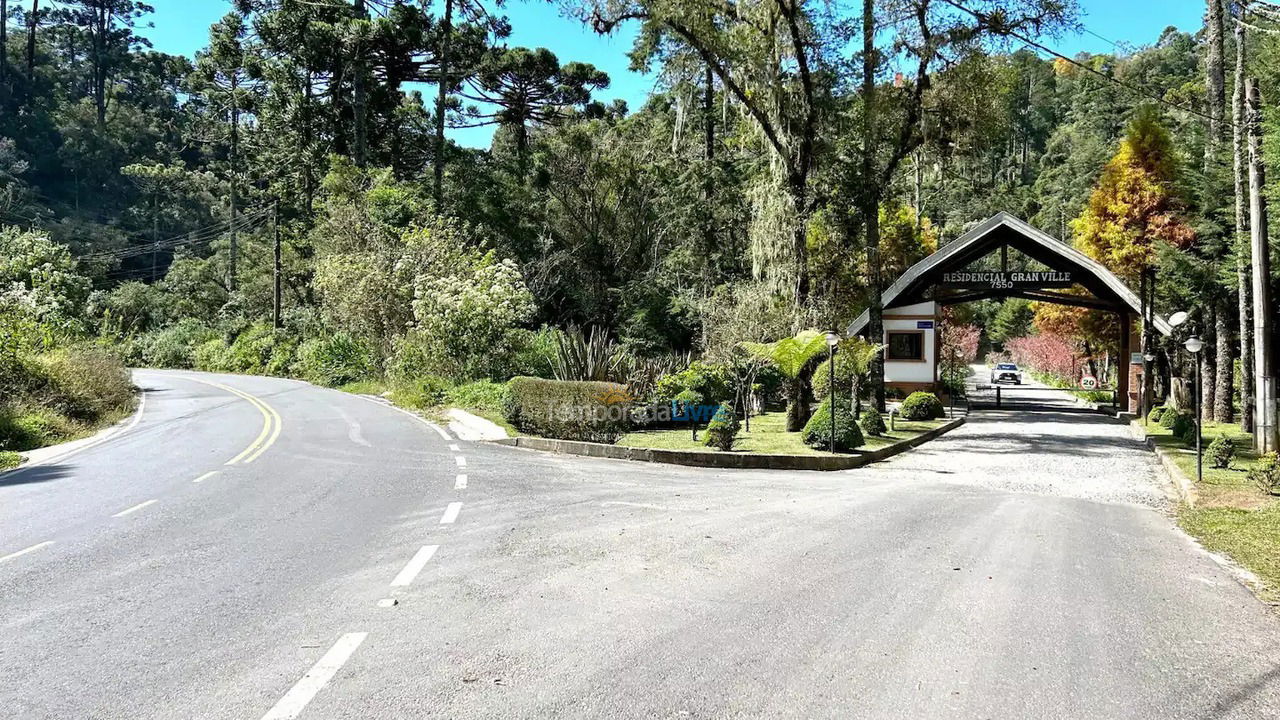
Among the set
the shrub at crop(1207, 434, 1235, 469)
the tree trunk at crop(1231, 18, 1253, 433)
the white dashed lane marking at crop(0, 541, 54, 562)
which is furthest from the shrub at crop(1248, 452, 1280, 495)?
the white dashed lane marking at crop(0, 541, 54, 562)

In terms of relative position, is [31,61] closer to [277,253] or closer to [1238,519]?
[277,253]

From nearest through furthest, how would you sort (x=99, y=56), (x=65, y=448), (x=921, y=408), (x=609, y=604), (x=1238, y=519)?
(x=609, y=604), (x=1238, y=519), (x=65, y=448), (x=921, y=408), (x=99, y=56)

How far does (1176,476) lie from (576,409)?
36.4 feet

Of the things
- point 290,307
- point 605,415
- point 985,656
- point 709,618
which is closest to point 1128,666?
point 985,656

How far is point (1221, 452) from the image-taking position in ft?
44.9

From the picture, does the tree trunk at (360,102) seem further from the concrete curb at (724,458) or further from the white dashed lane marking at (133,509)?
the white dashed lane marking at (133,509)

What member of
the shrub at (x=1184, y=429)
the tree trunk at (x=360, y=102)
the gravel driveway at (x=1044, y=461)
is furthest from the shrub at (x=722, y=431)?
the tree trunk at (x=360, y=102)

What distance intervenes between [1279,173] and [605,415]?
48.1ft

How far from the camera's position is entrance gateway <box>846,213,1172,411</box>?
95.9 feet

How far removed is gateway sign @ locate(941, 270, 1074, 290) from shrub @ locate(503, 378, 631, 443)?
702 inches

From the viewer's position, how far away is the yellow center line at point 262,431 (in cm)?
1481

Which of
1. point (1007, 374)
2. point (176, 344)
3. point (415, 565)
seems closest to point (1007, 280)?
point (1007, 374)

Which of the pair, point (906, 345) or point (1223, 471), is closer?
point (1223, 471)

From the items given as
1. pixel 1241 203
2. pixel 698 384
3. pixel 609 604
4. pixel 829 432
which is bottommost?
pixel 609 604
